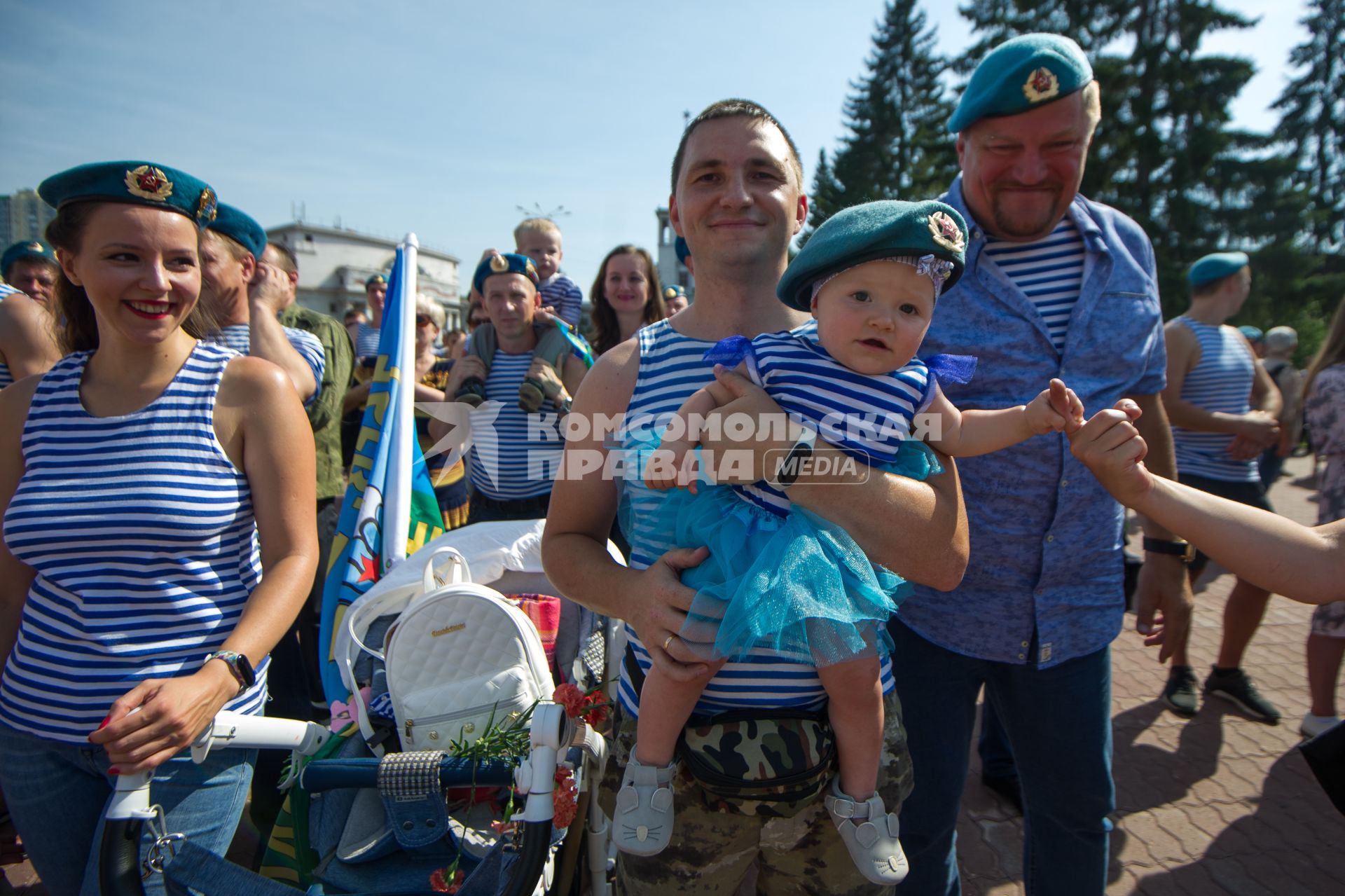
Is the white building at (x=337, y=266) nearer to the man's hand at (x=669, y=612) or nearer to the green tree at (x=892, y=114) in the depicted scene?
the green tree at (x=892, y=114)

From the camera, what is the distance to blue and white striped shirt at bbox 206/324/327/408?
128 inches

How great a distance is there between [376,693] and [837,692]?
5.18 feet

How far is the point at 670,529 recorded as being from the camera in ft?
5.41

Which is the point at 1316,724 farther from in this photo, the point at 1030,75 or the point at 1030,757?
the point at 1030,75

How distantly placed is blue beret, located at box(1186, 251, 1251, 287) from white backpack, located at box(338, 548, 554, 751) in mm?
4996

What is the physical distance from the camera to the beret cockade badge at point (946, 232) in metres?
1.55

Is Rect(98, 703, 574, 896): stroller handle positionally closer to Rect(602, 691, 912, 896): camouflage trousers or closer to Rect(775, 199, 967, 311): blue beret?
Rect(602, 691, 912, 896): camouflage trousers

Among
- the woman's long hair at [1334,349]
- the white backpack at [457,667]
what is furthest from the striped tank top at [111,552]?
the woman's long hair at [1334,349]

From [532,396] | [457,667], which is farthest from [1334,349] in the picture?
[457,667]

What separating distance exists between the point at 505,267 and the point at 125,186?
2.55 m

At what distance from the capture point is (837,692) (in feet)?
5.11

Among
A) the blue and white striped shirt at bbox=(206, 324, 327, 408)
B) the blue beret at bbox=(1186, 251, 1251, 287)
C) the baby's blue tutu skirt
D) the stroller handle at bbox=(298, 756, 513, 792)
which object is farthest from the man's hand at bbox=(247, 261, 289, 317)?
the blue beret at bbox=(1186, 251, 1251, 287)

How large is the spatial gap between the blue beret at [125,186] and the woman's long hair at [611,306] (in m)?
3.28

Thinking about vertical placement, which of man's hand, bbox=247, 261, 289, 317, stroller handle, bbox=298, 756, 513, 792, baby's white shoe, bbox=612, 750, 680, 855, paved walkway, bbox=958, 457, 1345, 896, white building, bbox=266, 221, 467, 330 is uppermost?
white building, bbox=266, 221, 467, 330
